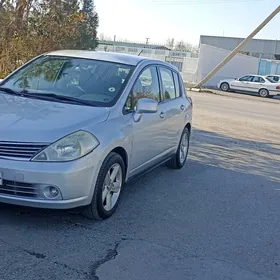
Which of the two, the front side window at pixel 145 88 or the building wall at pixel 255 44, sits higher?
the building wall at pixel 255 44

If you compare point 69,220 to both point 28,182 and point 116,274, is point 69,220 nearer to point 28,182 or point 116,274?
point 28,182

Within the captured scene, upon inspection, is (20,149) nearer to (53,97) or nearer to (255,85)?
(53,97)

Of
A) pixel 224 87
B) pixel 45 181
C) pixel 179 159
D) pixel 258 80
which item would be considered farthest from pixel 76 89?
pixel 224 87

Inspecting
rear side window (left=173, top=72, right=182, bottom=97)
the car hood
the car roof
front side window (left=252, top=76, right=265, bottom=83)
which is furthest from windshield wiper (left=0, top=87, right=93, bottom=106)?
front side window (left=252, top=76, right=265, bottom=83)

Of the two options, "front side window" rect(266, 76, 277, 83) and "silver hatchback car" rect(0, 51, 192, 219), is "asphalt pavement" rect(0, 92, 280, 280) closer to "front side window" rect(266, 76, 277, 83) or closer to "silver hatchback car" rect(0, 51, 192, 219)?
"silver hatchback car" rect(0, 51, 192, 219)

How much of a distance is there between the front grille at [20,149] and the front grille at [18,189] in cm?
24

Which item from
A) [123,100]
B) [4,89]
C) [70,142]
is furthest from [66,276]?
[4,89]

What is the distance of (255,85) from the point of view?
98.9ft

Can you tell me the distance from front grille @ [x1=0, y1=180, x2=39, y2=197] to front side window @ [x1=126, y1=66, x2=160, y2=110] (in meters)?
1.47

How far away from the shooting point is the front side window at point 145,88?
4.95 m

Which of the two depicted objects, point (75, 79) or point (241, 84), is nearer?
point (75, 79)

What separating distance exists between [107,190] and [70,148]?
731mm

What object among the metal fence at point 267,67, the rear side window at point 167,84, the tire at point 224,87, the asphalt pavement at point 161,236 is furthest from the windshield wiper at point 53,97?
the metal fence at point 267,67

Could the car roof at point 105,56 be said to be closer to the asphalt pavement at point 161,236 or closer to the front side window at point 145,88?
the front side window at point 145,88
